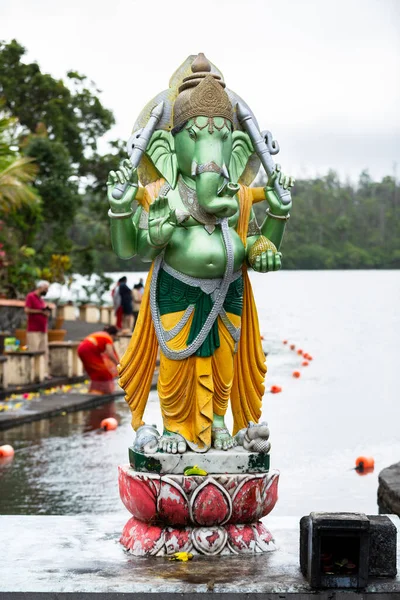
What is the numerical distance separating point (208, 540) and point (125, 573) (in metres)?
0.60

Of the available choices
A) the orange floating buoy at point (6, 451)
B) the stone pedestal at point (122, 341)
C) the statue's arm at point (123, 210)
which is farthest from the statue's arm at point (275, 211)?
the stone pedestal at point (122, 341)

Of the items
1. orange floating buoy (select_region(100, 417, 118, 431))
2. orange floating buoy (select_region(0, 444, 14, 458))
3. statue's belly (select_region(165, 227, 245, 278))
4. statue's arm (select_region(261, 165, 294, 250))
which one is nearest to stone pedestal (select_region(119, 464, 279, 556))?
statue's belly (select_region(165, 227, 245, 278))

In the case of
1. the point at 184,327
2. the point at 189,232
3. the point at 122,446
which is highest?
the point at 189,232

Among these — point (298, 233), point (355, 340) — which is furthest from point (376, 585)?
point (298, 233)

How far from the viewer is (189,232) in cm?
671

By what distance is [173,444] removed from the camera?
6.50 meters

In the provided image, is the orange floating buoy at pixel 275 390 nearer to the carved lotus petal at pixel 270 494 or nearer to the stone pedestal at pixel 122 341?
the stone pedestal at pixel 122 341

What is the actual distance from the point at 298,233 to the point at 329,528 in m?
50.6

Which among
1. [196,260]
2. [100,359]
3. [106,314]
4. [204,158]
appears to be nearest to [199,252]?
[196,260]

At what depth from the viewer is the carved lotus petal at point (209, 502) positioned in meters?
6.34

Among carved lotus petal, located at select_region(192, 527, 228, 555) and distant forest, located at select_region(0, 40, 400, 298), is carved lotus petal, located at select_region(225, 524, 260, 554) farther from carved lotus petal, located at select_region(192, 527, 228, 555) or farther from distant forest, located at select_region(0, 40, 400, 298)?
distant forest, located at select_region(0, 40, 400, 298)

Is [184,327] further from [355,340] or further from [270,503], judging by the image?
[355,340]

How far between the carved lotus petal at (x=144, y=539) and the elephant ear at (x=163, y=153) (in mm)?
2103

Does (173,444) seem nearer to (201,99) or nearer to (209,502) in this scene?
(209,502)
